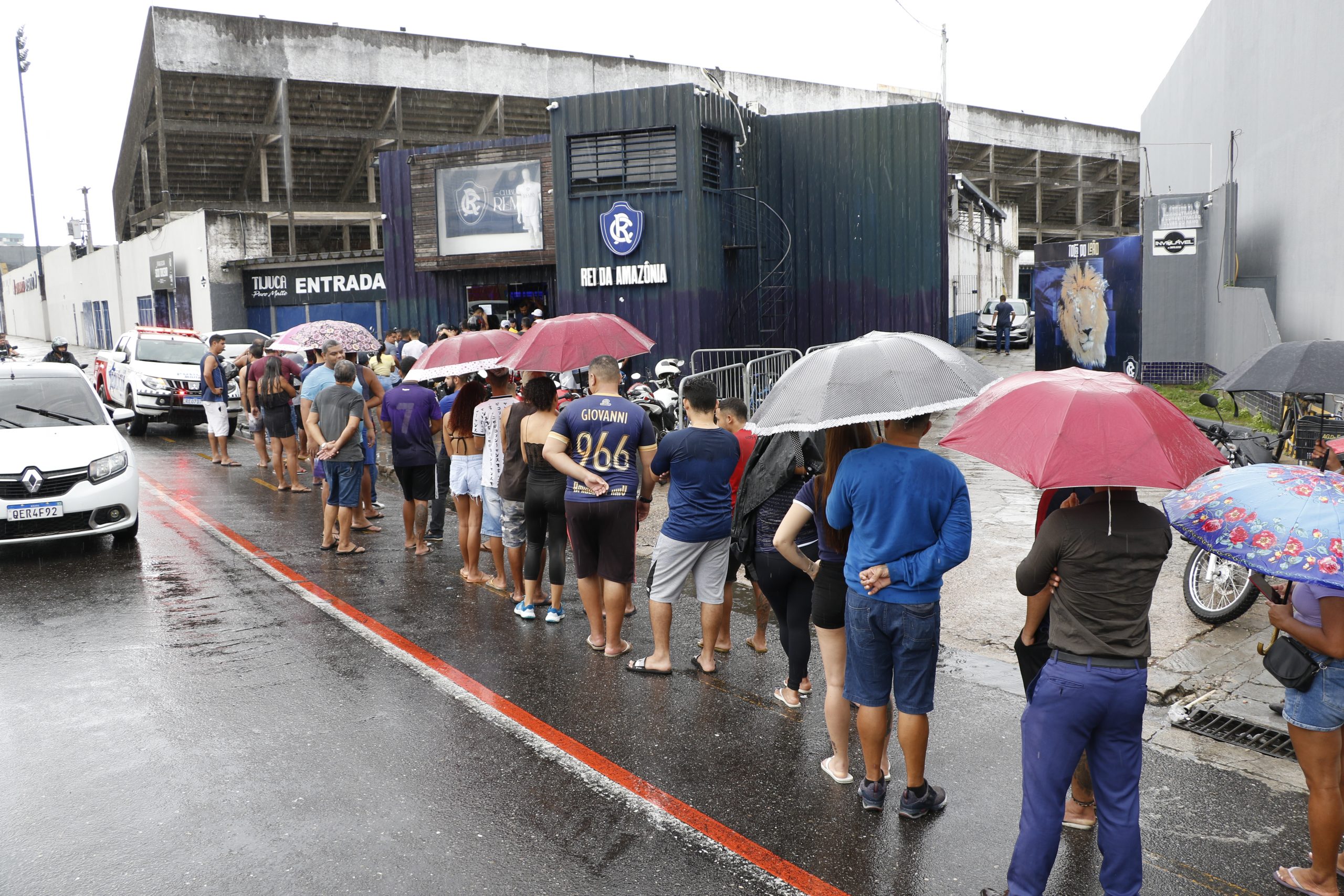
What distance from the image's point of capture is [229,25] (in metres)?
30.4

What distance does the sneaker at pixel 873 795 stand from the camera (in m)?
4.48

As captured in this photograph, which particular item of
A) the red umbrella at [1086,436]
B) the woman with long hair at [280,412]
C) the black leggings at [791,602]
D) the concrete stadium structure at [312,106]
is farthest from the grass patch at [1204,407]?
the concrete stadium structure at [312,106]

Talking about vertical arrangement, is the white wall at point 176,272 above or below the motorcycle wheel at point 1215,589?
above

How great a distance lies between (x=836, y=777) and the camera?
15.7 ft

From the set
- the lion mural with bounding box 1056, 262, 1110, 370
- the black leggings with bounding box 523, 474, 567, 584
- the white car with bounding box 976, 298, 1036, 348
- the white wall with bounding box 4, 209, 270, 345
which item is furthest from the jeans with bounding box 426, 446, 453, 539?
the white car with bounding box 976, 298, 1036, 348

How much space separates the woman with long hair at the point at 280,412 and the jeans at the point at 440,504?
344 cm

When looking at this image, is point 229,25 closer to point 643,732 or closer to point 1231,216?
point 1231,216

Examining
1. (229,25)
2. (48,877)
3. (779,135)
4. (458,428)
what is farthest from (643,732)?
(229,25)

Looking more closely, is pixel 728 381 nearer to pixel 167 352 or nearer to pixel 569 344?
pixel 569 344

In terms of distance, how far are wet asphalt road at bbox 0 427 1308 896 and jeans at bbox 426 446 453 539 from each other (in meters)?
2.44

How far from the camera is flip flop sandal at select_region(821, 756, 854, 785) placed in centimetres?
478

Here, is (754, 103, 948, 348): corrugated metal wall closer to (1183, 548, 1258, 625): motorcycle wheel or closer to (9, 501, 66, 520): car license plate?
(1183, 548, 1258, 625): motorcycle wheel

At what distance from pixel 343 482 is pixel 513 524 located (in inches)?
102

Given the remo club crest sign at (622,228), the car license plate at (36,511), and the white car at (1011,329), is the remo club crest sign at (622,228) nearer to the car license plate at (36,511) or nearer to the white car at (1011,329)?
the car license plate at (36,511)
